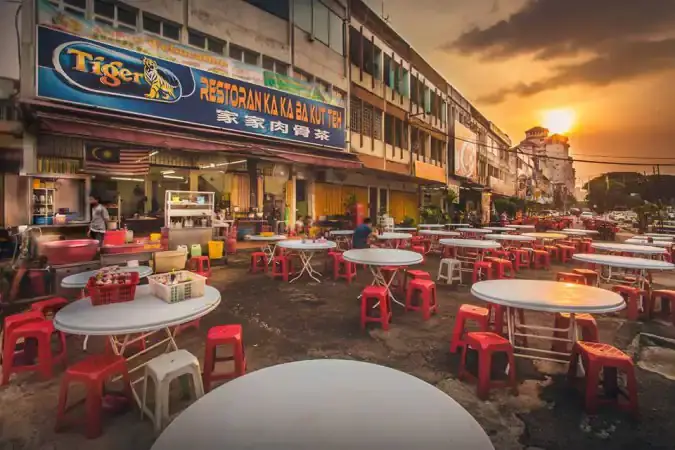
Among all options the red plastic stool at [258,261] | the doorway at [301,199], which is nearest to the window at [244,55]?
the doorway at [301,199]

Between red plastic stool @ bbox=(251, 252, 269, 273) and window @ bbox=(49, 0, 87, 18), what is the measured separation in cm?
817

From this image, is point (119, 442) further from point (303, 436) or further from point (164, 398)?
point (303, 436)

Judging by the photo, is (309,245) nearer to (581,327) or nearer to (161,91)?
(581,327)

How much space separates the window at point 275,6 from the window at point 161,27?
362 cm

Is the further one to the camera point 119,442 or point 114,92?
point 114,92

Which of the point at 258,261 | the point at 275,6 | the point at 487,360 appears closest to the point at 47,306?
the point at 487,360

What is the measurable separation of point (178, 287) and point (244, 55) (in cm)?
1251

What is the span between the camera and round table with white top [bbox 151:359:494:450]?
1213mm

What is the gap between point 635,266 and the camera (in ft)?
17.8

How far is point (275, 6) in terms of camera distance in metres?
13.5

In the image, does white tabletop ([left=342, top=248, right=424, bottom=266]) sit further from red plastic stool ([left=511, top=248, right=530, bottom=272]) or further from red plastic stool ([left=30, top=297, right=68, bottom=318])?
red plastic stool ([left=511, top=248, right=530, bottom=272])

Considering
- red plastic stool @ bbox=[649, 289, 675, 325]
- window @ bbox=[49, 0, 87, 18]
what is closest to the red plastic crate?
red plastic stool @ bbox=[649, 289, 675, 325]

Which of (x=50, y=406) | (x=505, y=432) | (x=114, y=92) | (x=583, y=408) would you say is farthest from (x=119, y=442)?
(x=114, y=92)

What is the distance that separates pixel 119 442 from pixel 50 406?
108 centimetres
